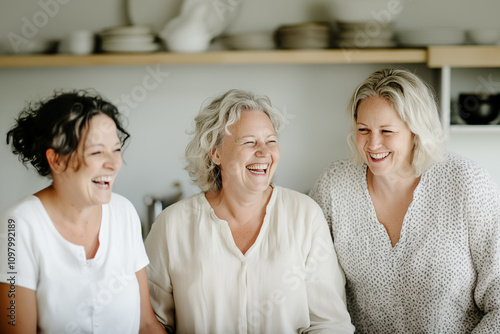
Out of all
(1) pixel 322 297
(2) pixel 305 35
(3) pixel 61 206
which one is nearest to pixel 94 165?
(3) pixel 61 206

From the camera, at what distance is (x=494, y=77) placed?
276 centimetres

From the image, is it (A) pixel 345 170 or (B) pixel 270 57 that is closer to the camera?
(A) pixel 345 170

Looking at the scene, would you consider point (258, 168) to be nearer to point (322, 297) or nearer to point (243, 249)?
point (243, 249)

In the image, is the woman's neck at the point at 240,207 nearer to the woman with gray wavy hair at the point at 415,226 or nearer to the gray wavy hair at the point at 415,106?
the woman with gray wavy hair at the point at 415,226

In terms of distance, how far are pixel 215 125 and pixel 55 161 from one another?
0.61 m

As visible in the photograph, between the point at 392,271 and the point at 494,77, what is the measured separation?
56.9 inches

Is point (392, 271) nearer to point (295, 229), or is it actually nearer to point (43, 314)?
point (295, 229)

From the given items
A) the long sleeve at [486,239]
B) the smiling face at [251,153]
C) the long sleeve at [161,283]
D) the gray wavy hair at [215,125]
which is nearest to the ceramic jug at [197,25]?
the gray wavy hair at [215,125]

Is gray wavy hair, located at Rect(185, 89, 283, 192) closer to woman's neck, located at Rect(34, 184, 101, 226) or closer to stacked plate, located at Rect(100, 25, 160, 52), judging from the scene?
woman's neck, located at Rect(34, 184, 101, 226)

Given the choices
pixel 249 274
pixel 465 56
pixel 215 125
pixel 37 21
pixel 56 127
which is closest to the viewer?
pixel 56 127

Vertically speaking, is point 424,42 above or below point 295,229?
above

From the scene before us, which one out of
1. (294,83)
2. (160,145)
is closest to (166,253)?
(160,145)

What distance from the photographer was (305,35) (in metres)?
2.53

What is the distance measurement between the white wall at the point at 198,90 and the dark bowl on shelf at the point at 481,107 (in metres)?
0.23
